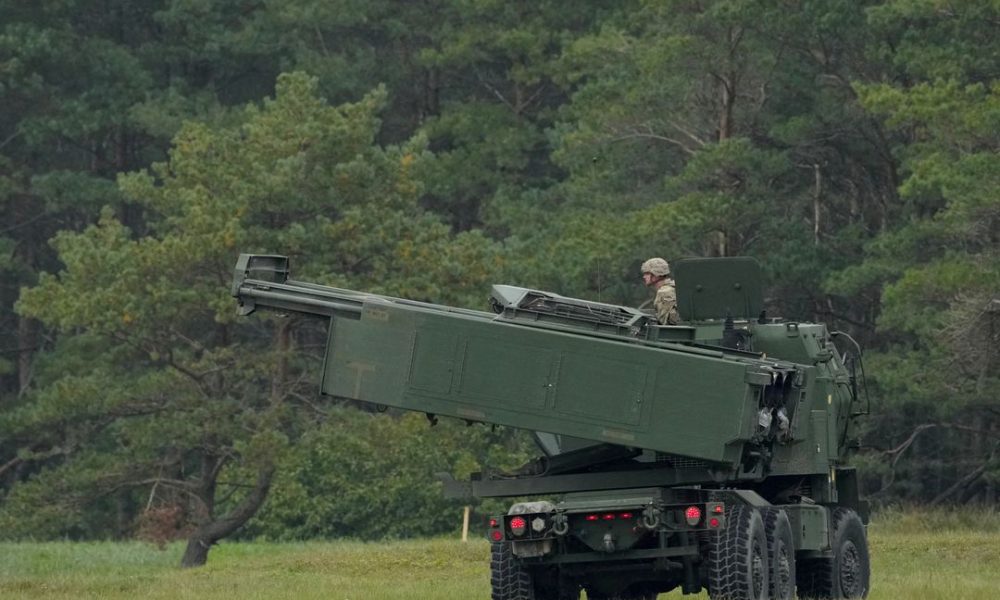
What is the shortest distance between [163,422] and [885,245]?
12.6m

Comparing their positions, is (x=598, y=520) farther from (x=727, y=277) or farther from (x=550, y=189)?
(x=550, y=189)

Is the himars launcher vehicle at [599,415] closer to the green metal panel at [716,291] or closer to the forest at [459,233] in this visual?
the green metal panel at [716,291]

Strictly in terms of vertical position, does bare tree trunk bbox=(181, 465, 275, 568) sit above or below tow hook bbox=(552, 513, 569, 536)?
below

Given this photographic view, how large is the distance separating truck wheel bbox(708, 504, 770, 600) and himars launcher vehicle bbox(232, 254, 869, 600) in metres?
0.01

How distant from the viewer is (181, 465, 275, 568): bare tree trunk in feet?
106

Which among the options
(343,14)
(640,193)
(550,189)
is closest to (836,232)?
(640,193)

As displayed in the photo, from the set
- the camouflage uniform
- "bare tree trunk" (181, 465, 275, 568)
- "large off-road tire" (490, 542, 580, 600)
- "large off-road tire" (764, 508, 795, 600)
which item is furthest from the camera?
"bare tree trunk" (181, 465, 275, 568)

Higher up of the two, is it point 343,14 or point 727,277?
point 343,14

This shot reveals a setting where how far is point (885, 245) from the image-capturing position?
3656 cm

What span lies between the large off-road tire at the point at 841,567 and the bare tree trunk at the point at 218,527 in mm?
16149

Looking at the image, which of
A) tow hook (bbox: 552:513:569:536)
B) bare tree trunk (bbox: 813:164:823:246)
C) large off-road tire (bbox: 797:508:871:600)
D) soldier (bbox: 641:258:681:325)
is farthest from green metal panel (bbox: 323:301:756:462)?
bare tree trunk (bbox: 813:164:823:246)

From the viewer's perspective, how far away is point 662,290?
57.0 feet

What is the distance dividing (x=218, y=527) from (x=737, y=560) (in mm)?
18964

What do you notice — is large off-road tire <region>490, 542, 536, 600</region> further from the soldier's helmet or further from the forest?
the forest
